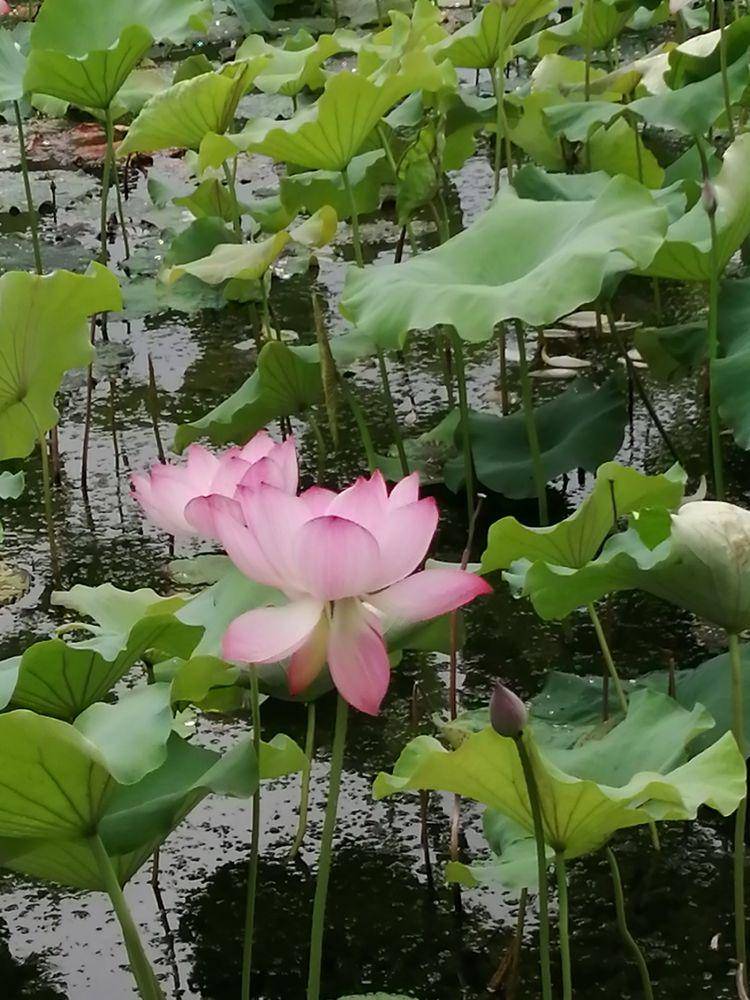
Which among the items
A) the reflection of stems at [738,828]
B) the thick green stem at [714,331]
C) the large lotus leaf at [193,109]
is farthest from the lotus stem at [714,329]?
the large lotus leaf at [193,109]

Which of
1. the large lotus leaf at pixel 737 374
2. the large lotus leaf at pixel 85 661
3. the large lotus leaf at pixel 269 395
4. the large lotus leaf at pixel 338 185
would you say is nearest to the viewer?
the large lotus leaf at pixel 85 661

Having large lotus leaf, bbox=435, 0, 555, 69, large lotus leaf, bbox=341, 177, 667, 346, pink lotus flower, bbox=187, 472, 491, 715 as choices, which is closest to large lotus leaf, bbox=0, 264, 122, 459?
large lotus leaf, bbox=341, 177, 667, 346

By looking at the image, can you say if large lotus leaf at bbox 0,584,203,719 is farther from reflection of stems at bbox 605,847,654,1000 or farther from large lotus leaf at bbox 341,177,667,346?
large lotus leaf at bbox 341,177,667,346

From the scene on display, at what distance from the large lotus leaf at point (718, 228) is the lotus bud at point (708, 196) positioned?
6cm

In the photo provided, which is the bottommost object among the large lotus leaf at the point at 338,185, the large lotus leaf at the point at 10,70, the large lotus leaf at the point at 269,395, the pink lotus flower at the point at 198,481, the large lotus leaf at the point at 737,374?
the pink lotus flower at the point at 198,481

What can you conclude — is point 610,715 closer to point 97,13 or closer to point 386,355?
point 386,355

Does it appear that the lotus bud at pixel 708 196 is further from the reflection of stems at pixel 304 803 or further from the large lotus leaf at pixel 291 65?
the large lotus leaf at pixel 291 65

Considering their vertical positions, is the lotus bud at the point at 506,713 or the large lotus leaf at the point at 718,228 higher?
the large lotus leaf at the point at 718,228

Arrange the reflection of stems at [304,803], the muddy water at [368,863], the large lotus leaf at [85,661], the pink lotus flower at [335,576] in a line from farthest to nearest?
the reflection of stems at [304,803]
the muddy water at [368,863]
the large lotus leaf at [85,661]
the pink lotus flower at [335,576]

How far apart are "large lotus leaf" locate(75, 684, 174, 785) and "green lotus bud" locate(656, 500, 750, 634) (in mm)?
382

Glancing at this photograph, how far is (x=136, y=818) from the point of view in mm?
1055

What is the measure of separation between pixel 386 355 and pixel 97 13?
2.36ft

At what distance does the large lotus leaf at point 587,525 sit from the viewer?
1232 mm

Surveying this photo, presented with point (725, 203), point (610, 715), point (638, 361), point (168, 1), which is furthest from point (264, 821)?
point (168, 1)
